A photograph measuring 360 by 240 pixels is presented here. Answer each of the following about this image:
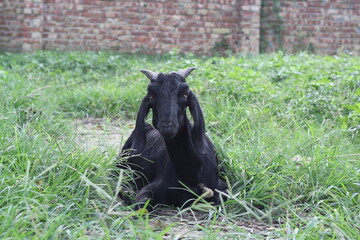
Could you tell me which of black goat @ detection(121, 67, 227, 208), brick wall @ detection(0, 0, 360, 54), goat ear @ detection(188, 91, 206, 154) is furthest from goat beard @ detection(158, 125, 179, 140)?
brick wall @ detection(0, 0, 360, 54)

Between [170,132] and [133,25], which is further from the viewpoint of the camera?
[133,25]

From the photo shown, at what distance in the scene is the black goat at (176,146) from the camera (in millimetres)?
3104

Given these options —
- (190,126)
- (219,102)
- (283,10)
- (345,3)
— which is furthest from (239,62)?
(190,126)

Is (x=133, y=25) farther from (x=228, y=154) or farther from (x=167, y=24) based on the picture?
(x=228, y=154)

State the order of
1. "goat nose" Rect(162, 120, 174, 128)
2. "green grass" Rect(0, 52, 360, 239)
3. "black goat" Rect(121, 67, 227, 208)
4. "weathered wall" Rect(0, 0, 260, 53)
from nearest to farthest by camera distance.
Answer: "green grass" Rect(0, 52, 360, 239)
"goat nose" Rect(162, 120, 174, 128)
"black goat" Rect(121, 67, 227, 208)
"weathered wall" Rect(0, 0, 260, 53)

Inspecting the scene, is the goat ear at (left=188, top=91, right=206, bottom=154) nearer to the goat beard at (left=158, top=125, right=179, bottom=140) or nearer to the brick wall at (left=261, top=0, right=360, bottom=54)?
the goat beard at (left=158, top=125, right=179, bottom=140)

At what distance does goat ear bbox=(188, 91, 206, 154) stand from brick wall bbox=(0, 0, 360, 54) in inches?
320

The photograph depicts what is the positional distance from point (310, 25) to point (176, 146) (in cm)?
938

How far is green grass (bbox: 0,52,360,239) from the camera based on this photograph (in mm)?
2674

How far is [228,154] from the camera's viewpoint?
3.88 m

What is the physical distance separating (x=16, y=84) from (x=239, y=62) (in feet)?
13.2

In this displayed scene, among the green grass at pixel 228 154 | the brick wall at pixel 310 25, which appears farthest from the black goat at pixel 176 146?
the brick wall at pixel 310 25

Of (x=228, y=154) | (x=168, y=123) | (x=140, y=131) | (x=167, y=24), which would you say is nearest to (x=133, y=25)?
(x=167, y=24)

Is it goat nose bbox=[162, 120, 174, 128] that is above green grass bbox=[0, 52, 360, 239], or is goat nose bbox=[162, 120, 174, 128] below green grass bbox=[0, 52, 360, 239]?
above
